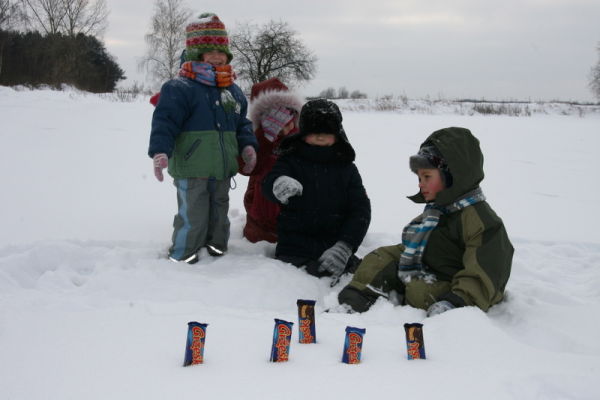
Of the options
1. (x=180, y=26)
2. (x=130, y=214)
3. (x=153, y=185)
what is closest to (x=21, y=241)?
(x=130, y=214)

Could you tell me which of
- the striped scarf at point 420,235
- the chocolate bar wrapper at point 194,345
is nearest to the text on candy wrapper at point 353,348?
the chocolate bar wrapper at point 194,345

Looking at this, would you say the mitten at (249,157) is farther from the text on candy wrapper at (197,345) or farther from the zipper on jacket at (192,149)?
the text on candy wrapper at (197,345)

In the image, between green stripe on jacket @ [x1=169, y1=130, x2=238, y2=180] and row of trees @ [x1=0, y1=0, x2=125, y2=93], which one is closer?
green stripe on jacket @ [x1=169, y1=130, x2=238, y2=180]

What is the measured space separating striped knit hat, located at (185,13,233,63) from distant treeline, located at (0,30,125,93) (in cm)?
2550

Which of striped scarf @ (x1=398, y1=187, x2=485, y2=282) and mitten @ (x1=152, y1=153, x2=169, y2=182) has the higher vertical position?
mitten @ (x1=152, y1=153, x2=169, y2=182)

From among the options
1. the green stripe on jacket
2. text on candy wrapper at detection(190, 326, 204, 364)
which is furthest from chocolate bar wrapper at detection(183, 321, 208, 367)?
the green stripe on jacket

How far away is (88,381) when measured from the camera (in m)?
1.72

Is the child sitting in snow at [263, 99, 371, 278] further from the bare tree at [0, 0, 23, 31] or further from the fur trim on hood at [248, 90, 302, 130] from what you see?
the bare tree at [0, 0, 23, 31]

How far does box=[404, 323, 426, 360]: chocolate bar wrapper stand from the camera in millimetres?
1901

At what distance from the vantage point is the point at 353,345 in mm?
1847

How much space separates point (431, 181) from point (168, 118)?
5.72 ft

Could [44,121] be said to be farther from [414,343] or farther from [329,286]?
[414,343]

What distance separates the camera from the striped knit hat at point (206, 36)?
3.48 metres

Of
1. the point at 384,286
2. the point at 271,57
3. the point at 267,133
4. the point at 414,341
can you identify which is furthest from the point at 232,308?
the point at 271,57
